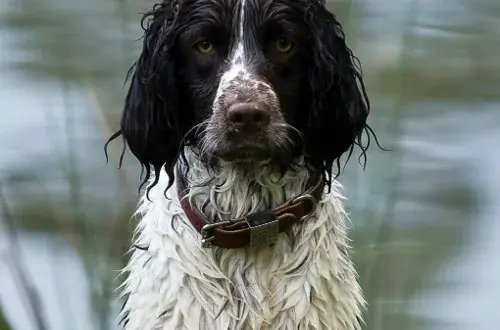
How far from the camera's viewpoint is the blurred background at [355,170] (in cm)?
452

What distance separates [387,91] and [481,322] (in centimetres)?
90

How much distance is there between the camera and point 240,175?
361 centimetres

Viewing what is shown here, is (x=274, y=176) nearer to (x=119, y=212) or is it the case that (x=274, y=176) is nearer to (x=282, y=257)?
(x=282, y=257)

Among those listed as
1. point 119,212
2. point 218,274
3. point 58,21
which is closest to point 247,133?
point 218,274

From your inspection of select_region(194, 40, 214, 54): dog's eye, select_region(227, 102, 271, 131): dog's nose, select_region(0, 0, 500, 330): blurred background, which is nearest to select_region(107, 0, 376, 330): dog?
select_region(194, 40, 214, 54): dog's eye

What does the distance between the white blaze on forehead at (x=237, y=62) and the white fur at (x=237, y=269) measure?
12.3 inches

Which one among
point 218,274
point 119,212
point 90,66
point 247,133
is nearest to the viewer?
point 247,133

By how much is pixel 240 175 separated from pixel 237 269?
247 mm

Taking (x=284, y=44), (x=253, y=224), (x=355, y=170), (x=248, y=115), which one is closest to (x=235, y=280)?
(x=253, y=224)

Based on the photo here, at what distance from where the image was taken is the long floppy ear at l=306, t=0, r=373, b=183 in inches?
139

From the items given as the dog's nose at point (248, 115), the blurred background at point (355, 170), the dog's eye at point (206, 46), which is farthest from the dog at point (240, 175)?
the blurred background at point (355, 170)

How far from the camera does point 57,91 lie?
4898 mm

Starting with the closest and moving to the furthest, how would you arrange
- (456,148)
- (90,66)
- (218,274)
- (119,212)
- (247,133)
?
(247,133) → (218,274) → (119,212) → (90,66) → (456,148)

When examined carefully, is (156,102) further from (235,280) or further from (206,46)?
(235,280)
